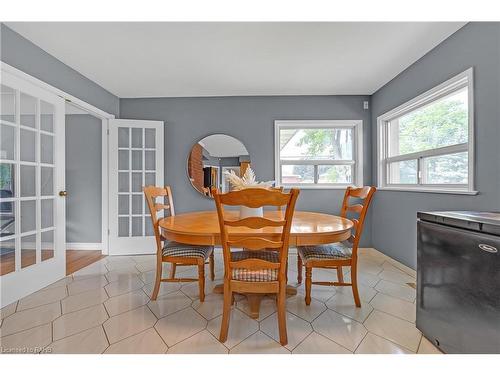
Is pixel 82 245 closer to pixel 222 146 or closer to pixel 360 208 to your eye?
pixel 222 146

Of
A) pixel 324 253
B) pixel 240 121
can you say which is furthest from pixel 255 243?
pixel 240 121

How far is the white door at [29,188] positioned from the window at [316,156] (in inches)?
107

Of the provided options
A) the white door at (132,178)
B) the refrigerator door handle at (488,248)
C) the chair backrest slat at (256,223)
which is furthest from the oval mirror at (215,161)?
the refrigerator door handle at (488,248)

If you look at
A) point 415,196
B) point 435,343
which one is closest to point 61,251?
point 435,343

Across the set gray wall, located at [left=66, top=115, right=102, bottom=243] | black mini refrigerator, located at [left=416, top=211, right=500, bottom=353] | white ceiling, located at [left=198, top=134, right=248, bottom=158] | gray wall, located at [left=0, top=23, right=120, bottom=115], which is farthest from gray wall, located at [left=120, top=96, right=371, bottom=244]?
black mini refrigerator, located at [left=416, top=211, right=500, bottom=353]

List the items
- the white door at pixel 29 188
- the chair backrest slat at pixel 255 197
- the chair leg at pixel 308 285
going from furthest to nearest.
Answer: the white door at pixel 29 188 → the chair leg at pixel 308 285 → the chair backrest slat at pixel 255 197

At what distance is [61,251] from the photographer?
2.47m

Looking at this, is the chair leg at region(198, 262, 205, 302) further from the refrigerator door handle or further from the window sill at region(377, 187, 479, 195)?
the window sill at region(377, 187, 479, 195)

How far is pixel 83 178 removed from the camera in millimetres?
3596

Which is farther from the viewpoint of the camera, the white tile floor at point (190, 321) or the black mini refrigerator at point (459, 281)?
the white tile floor at point (190, 321)

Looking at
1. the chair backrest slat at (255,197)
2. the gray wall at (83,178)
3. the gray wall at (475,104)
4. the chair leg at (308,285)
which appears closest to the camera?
the chair backrest slat at (255,197)

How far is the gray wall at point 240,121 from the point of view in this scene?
3453mm

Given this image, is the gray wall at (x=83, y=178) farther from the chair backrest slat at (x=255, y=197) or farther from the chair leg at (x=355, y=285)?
the chair leg at (x=355, y=285)

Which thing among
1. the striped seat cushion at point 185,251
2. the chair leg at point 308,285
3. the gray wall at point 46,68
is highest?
the gray wall at point 46,68
